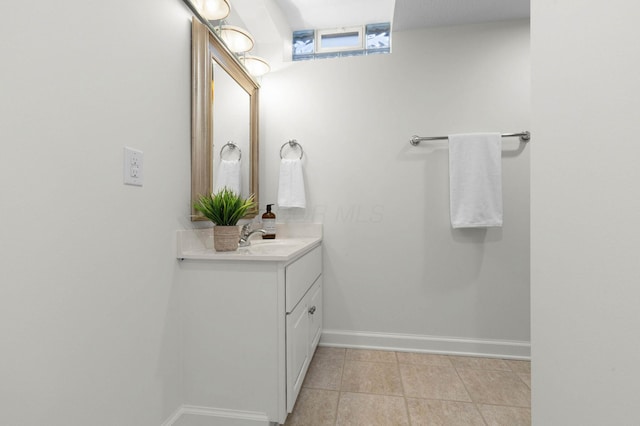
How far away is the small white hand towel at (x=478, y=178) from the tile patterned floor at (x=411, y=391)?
0.84m

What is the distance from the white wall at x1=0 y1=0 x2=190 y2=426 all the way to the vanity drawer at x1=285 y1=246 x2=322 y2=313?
447mm

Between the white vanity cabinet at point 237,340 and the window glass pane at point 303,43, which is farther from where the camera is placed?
the window glass pane at point 303,43

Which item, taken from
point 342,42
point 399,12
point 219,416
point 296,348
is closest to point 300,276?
point 296,348

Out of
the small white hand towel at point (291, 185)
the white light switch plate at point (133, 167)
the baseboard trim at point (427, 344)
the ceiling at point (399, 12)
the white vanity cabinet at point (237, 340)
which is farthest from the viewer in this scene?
the small white hand towel at point (291, 185)

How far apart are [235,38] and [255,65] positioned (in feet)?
0.99

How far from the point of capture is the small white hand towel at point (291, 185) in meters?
1.91

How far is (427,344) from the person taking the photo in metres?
1.87

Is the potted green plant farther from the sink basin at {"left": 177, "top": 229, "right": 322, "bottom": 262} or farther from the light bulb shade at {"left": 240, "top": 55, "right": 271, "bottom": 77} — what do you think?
the light bulb shade at {"left": 240, "top": 55, "right": 271, "bottom": 77}

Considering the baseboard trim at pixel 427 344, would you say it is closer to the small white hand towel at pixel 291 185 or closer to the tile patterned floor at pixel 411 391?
the tile patterned floor at pixel 411 391

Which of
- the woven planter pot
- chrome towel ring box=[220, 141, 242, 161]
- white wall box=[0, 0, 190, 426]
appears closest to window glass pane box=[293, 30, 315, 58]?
chrome towel ring box=[220, 141, 242, 161]

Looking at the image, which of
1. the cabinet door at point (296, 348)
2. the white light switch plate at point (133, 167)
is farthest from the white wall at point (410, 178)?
the white light switch plate at point (133, 167)

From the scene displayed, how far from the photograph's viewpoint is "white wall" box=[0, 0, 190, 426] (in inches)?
24.4

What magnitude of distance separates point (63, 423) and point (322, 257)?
1422 millimetres

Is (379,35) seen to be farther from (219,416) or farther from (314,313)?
(219,416)
